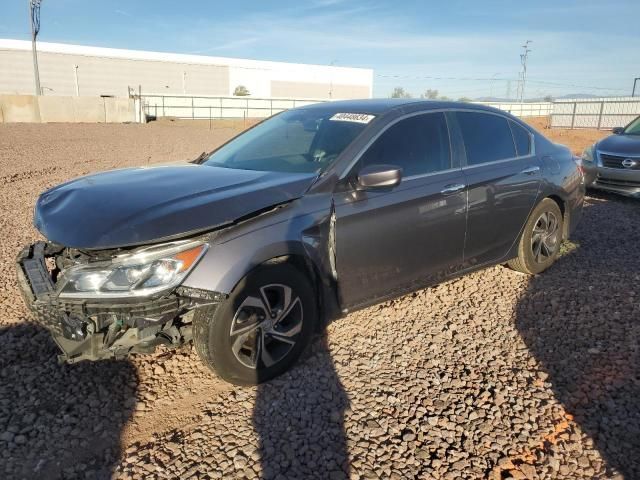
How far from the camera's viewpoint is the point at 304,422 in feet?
9.23

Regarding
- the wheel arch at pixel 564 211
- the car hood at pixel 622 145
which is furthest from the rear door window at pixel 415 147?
the car hood at pixel 622 145

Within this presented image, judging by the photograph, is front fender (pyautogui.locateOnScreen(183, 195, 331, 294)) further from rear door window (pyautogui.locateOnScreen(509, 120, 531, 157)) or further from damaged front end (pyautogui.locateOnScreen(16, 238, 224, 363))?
rear door window (pyautogui.locateOnScreen(509, 120, 531, 157))

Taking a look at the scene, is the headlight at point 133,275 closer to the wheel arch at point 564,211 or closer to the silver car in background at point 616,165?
the wheel arch at point 564,211

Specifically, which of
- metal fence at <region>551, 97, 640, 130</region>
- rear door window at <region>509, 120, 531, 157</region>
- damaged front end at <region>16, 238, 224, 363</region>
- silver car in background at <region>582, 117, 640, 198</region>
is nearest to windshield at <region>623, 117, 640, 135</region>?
silver car in background at <region>582, 117, 640, 198</region>

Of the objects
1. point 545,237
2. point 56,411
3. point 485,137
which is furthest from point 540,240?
point 56,411

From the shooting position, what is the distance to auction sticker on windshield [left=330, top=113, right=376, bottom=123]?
12.5 feet

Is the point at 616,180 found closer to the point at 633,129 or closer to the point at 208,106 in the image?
the point at 633,129

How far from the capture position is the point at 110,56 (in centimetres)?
6888

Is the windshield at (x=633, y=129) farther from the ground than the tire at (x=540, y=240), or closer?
farther from the ground

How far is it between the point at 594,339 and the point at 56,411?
11.9ft

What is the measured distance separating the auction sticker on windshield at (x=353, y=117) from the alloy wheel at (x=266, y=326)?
4.79 ft

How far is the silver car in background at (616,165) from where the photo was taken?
8.45m

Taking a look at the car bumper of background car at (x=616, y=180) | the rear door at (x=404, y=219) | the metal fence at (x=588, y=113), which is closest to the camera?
the rear door at (x=404, y=219)

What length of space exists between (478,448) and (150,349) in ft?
5.93
